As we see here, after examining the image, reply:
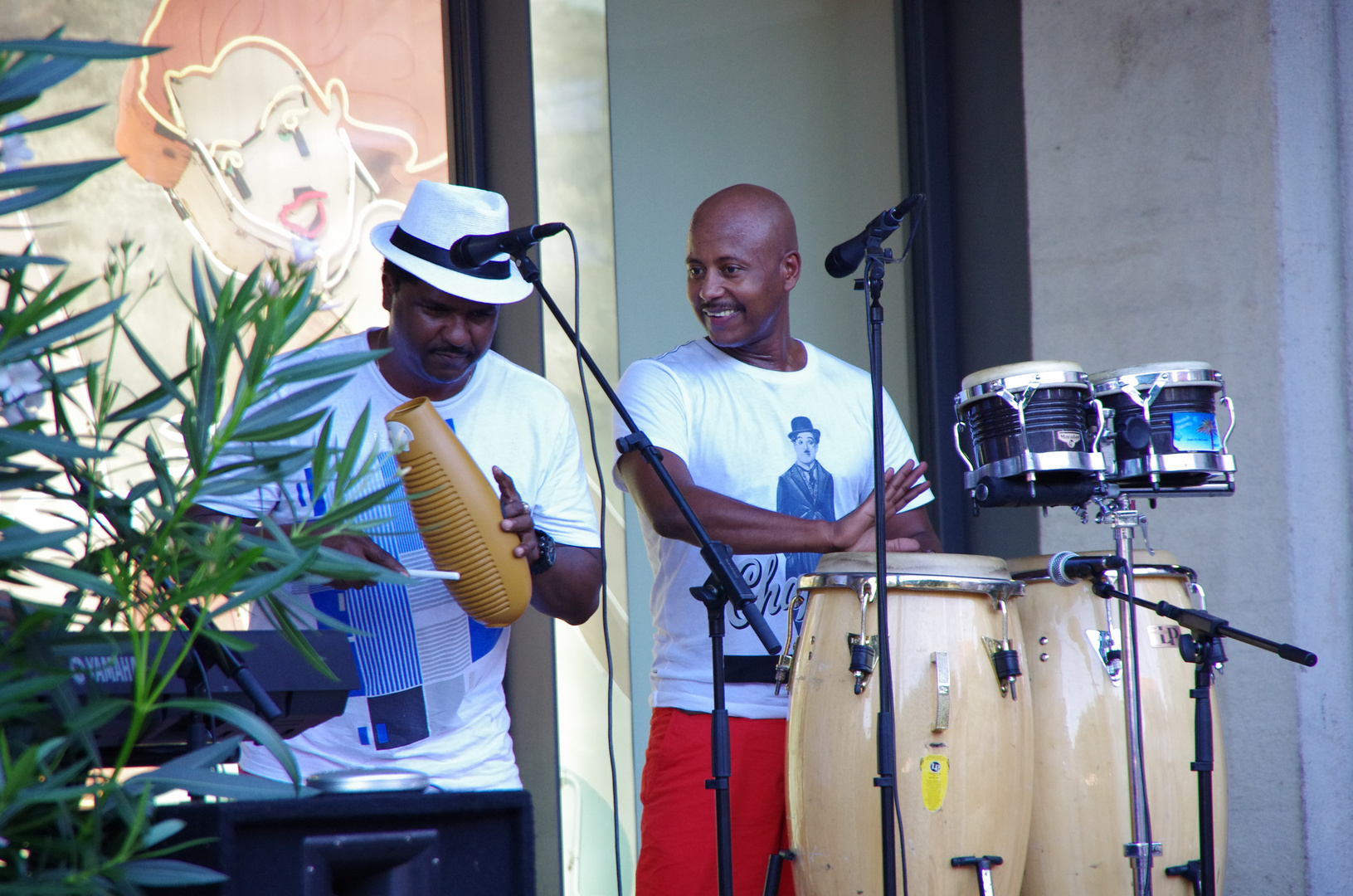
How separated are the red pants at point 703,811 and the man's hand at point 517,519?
664 mm

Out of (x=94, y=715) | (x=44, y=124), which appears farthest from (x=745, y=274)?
(x=94, y=715)

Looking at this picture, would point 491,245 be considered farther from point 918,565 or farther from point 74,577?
point 74,577

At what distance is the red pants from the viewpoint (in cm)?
262

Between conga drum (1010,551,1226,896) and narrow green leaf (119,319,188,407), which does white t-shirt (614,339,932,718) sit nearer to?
conga drum (1010,551,1226,896)

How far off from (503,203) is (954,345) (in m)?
2.15

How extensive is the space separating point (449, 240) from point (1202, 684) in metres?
1.69

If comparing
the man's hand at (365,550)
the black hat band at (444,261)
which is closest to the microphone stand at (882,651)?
the black hat band at (444,261)

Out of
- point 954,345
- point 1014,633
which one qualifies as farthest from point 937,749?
point 954,345

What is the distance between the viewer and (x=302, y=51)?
358 cm

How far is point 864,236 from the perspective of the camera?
232 cm

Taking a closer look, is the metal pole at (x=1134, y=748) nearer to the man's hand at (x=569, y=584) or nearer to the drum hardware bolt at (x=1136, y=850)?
the drum hardware bolt at (x=1136, y=850)

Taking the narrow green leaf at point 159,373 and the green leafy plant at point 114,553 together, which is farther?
the narrow green leaf at point 159,373

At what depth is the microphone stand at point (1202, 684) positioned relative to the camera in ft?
8.36

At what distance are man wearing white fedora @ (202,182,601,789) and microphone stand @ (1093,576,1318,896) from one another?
1.09m
